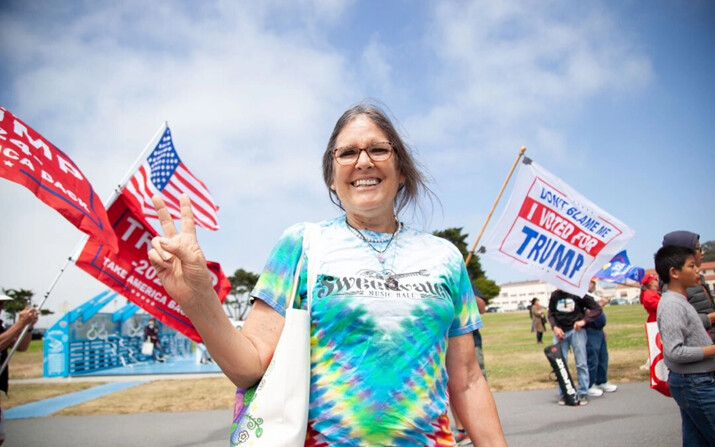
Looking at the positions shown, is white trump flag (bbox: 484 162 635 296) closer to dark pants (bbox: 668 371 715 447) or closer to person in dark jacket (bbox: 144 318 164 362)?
dark pants (bbox: 668 371 715 447)

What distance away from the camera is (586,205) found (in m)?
7.71

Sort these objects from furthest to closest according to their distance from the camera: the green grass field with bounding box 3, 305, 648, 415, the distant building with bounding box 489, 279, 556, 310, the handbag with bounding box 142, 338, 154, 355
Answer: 1. the distant building with bounding box 489, 279, 556, 310
2. the handbag with bounding box 142, 338, 154, 355
3. the green grass field with bounding box 3, 305, 648, 415

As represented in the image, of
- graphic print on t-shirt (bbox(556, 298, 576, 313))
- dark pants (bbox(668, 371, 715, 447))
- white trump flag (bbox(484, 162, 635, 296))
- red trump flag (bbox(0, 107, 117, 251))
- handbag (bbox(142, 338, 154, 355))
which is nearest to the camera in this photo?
Result: dark pants (bbox(668, 371, 715, 447))

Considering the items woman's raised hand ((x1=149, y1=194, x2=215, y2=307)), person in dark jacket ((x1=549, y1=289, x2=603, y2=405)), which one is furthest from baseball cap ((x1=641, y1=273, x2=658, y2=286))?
woman's raised hand ((x1=149, y1=194, x2=215, y2=307))

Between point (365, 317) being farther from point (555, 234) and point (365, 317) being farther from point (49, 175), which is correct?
point (555, 234)

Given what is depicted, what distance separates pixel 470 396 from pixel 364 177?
2.80 ft

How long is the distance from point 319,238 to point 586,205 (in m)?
6.94

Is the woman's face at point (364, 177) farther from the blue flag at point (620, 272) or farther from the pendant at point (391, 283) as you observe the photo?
the blue flag at point (620, 272)

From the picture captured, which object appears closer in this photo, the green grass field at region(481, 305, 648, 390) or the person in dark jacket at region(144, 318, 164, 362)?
the green grass field at region(481, 305, 648, 390)

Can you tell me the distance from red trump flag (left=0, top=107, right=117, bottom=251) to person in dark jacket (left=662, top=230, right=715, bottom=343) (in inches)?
184

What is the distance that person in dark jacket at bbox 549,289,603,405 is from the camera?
26.9 feet

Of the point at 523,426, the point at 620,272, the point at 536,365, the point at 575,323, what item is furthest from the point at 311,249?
the point at 620,272

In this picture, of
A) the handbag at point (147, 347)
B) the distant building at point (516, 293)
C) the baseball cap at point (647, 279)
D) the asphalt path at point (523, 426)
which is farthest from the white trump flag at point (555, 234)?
the distant building at point (516, 293)

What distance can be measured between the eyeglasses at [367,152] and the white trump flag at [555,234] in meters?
6.06
